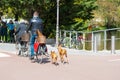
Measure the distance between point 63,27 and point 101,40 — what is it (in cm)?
876

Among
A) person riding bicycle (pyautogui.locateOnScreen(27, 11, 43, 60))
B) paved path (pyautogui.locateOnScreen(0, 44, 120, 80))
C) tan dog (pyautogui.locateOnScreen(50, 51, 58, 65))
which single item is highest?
person riding bicycle (pyautogui.locateOnScreen(27, 11, 43, 60))

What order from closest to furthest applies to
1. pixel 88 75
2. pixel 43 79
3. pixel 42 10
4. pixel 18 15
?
1. pixel 43 79
2. pixel 88 75
3. pixel 42 10
4. pixel 18 15

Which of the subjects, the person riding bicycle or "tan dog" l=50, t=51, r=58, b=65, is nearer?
"tan dog" l=50, t=51, r=58, b=65

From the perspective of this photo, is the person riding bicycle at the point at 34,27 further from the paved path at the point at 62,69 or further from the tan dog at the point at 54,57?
the tan dog at the point at 54,57

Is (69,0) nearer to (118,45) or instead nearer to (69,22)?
(69,22)

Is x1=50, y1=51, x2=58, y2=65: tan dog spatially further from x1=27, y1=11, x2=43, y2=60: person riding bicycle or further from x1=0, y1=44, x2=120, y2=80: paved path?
x1=27, y1=11, x2=43, y2=60: person riding bicycle

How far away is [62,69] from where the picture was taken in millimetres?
14023

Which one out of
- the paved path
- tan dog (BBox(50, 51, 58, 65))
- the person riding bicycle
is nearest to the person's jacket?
the person riding bicycle

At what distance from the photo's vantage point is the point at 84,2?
36.4m

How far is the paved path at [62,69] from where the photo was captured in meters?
12.3

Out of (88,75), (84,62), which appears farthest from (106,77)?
(84,62)

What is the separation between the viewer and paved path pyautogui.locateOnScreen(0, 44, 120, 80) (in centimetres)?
1234

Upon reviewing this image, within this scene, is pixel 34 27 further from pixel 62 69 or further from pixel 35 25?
pixel 62 69

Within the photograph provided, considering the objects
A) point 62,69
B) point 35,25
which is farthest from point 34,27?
point 62,69
